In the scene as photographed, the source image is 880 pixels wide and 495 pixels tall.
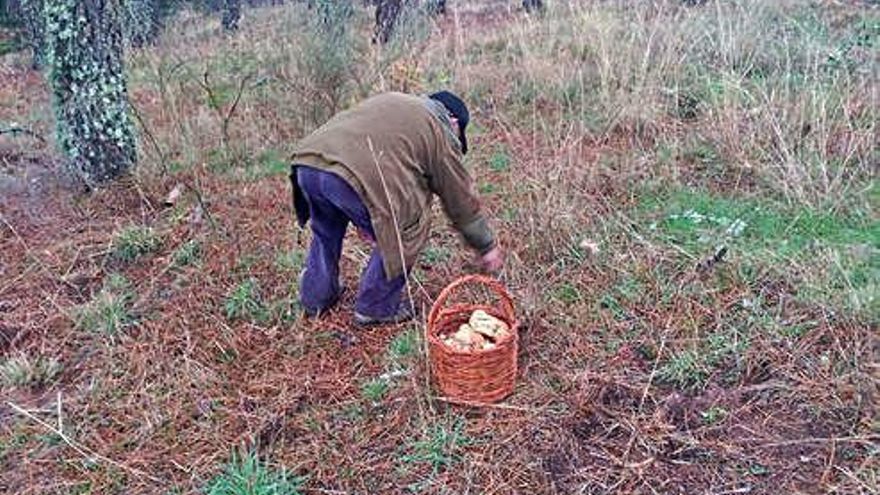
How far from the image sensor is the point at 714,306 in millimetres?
2850

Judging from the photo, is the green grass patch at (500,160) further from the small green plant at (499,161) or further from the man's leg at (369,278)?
the man's leg at (369,278)

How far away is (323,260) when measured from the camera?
119 inches

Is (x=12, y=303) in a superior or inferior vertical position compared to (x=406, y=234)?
inferior

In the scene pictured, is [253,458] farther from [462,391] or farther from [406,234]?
[406,234]

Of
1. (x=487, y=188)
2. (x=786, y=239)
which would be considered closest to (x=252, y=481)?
(x=487, y=188)

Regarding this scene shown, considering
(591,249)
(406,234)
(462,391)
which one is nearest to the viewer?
(462,391)

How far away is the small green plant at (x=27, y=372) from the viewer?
2773 millimetres

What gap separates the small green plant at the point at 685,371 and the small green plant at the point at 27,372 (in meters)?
2.32

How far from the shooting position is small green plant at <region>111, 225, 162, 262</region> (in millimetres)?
3672

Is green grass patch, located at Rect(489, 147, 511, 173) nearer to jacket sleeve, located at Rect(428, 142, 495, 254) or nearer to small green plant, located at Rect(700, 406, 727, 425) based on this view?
jacket sleeve, located at Rect(428, 142, 495, 254)

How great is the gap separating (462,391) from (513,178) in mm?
1969

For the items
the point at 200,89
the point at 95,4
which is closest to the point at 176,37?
the point at 200,89

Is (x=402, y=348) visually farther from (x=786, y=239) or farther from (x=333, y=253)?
(x=786, y=239)

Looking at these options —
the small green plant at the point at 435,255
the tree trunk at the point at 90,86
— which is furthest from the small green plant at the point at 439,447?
the tree trunk at the point at 90,86
